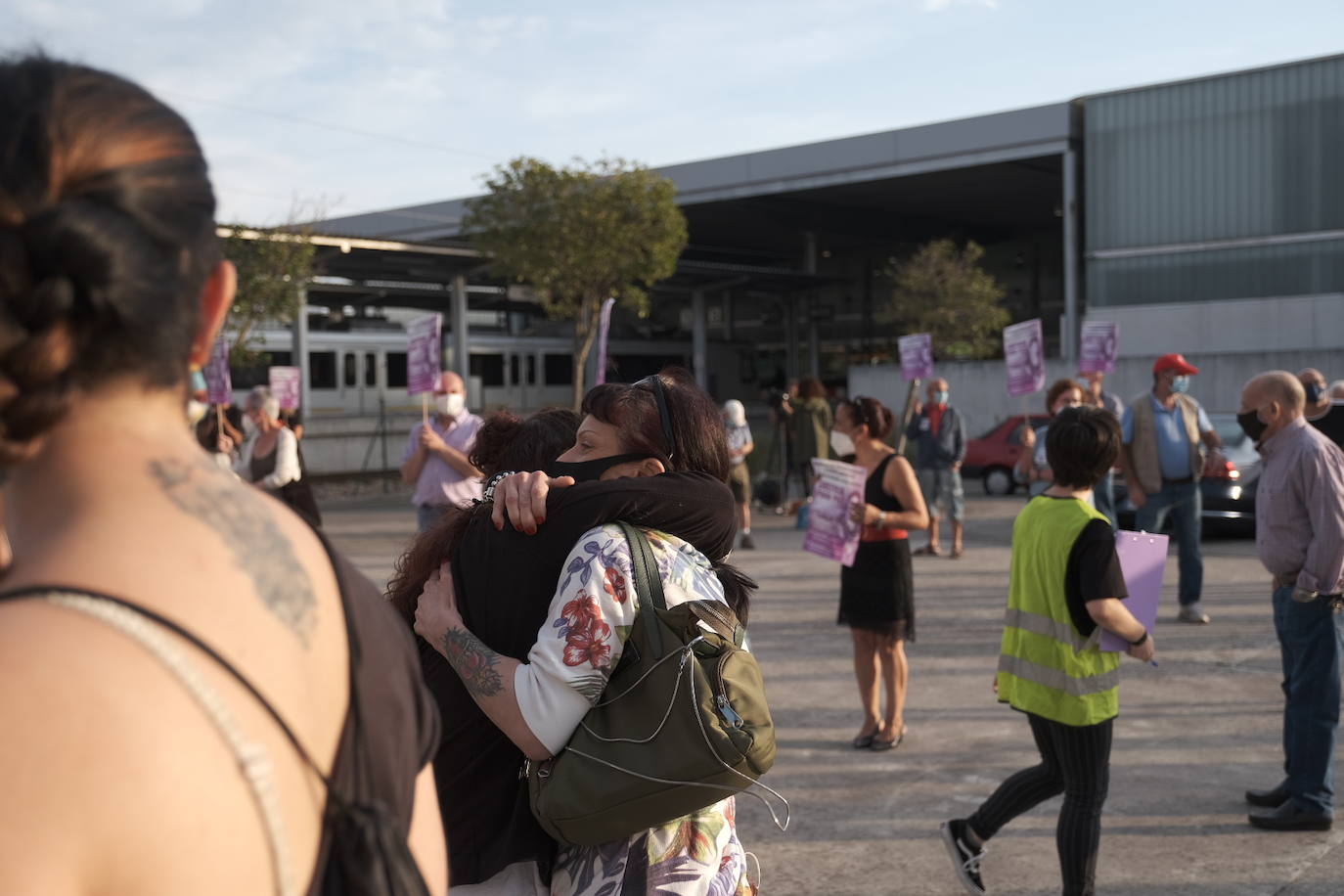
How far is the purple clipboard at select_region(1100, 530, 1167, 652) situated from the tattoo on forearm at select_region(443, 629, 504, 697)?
2.73m

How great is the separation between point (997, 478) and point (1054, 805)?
53.8 feet

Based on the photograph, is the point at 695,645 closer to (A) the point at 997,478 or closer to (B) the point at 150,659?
(B) the point at 150,659

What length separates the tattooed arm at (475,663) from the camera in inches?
88.4

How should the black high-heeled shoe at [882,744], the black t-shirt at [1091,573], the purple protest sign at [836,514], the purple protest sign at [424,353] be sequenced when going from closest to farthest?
the black t-shirt at [1091,573] → the black high-heeled shoe at [882,744] → the purple protest sign at [836,514] → the purple protest sign at [424,353]

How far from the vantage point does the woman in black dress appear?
6.19m

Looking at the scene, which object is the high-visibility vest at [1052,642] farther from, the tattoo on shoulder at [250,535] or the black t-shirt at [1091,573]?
the tattoo on shoulder at [250,535]

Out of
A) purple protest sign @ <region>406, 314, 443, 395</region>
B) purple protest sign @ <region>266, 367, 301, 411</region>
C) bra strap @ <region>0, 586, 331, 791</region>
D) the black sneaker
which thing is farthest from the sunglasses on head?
purple protest sign @ <region>266, 367, 301, 411</region>

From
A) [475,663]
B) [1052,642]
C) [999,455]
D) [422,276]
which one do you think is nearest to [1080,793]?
[1052,642]

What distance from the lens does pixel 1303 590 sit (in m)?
4.94

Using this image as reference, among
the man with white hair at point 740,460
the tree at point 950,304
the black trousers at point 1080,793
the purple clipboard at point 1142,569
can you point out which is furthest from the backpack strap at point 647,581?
the tree at point 950,304

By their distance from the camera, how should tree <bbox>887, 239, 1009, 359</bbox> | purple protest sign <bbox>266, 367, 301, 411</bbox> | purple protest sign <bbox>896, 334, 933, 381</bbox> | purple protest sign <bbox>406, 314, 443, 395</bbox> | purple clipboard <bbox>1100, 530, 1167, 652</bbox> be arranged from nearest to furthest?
1. purple clipboard <bbox>1100, 530, 1167, 652</bbox>
2. purple protest sign <bbox>406, 314, 443, 395</bbox>
3. purple protest sign <bbox>266, 367, 301, 411</bbox>
4. purple protest sign <bbox>896, 334, 933, 381</bbox>
5. tree <bbox>887, 239, 1009, 359</bbox>

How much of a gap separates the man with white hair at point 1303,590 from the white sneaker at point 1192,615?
14.1 ft

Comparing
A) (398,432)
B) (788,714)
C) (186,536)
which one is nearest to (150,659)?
(186,536)

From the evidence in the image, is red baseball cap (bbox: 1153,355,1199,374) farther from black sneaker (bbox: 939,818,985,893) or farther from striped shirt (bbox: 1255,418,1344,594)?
black sneaker (bbox: 939,818,985,893)
